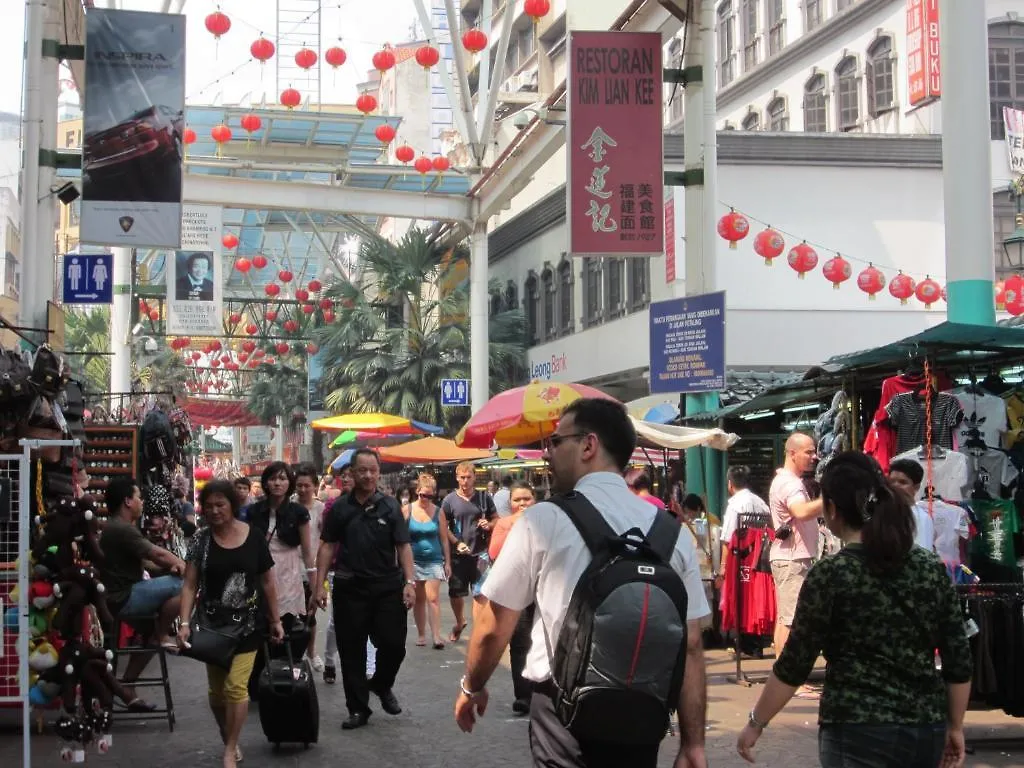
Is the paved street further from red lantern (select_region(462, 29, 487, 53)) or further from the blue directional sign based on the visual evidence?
red lantern (select_region(462, 29, 487, 53))

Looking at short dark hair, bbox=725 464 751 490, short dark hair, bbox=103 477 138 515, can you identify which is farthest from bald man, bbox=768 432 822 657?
short dark hair, bbox=103 477 138 515

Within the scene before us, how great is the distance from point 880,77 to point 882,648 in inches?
1221

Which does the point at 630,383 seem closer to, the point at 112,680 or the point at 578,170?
the point at 578,170

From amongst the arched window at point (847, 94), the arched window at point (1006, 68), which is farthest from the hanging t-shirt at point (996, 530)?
the arched window at point (847, 94)

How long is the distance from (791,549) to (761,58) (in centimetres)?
3146

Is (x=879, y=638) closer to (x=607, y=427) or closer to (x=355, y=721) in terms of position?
(x=607, y=427)

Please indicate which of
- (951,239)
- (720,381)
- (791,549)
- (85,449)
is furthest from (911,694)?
(85,449)

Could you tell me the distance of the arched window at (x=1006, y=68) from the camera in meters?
31.5

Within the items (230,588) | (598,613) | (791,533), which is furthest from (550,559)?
(791,533)

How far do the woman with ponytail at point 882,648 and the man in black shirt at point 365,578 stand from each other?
552 centimetres

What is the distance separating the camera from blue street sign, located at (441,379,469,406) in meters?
29.8

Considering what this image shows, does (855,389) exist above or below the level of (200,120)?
below

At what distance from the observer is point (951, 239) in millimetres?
11883

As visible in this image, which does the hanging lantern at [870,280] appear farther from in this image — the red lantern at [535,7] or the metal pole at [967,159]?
the metal pole at [967,159]
